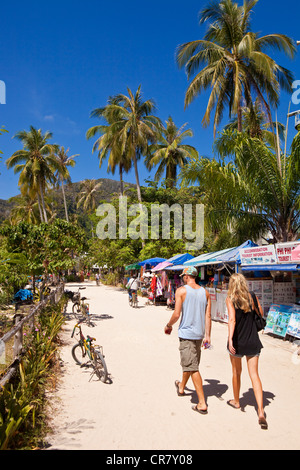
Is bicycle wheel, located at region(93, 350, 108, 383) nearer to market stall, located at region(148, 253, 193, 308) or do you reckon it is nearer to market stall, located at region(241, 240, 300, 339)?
market stall, located at region(241, 240, 300, 339)

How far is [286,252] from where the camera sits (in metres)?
8.73

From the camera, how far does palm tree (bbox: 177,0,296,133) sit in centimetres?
1448

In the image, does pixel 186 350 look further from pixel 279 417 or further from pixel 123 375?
pixel 123 375

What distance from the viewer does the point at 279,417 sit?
4277mm

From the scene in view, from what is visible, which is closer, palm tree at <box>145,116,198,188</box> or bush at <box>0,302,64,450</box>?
bush at <box>0,302,64,450</box>

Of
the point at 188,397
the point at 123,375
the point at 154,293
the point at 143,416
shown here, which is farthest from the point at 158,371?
the point at 154,293

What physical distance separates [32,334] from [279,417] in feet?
16.5

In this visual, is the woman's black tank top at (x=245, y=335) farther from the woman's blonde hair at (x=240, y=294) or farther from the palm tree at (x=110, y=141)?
the palm tree at (x=110, y=141)

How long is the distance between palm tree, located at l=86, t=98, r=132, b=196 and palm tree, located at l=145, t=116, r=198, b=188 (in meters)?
2.64

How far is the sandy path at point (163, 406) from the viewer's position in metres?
3.68

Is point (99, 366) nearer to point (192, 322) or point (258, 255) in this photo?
point (192, 322)

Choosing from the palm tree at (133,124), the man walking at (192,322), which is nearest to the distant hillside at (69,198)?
the palm tree at (133,124)

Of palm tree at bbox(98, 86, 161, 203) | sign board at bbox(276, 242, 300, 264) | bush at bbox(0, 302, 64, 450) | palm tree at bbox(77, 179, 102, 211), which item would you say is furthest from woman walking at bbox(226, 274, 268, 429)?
palm tree at bbox(77, 179, 102, 211)

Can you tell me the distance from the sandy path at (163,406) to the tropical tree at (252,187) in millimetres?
5410
